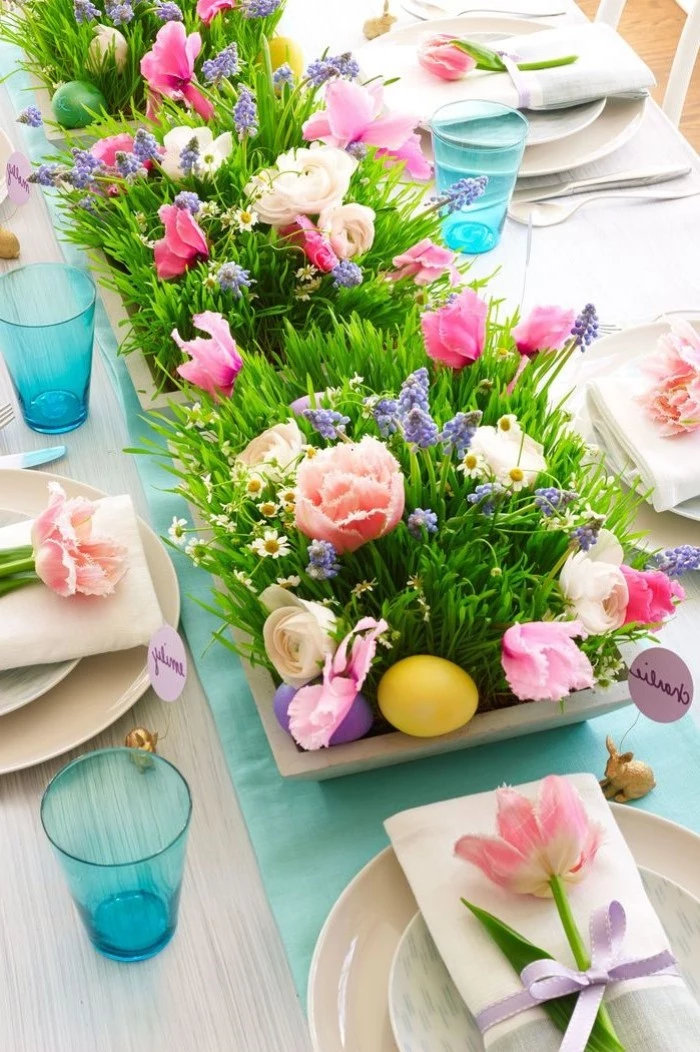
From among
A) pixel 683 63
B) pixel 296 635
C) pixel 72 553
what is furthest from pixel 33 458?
pixel 683 63

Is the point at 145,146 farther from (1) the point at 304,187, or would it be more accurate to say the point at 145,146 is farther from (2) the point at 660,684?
(2) the point at 660,684

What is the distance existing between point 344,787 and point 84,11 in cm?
105

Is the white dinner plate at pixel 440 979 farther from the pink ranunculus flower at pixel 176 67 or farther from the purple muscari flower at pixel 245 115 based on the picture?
the pink ranunculus flower at pixel 176 67

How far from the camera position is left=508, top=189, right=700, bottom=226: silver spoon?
1.44 m

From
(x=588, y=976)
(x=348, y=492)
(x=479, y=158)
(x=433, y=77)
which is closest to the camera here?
(x=588, y=976)

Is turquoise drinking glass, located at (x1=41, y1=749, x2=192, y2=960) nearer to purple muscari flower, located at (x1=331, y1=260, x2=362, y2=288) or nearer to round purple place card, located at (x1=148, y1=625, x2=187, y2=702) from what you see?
round purple place card, located at (x1=148, y1=625, x2=187, y2=702)

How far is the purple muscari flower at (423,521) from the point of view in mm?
794

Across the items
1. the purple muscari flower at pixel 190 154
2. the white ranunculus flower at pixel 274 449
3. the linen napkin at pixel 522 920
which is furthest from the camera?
the purple muscari flower at pixel 190 154

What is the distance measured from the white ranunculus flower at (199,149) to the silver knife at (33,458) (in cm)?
31

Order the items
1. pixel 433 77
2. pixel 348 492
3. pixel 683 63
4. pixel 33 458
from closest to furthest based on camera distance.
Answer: pixel 348 492 → pixel 33 458 → pixel 433 77 → pixel 683 63

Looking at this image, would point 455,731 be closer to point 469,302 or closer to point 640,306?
point 469,302

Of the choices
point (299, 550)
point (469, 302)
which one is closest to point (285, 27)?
point (469, 302)

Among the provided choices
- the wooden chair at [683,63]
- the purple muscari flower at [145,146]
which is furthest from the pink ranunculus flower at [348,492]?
the wooden chair at [683,63]

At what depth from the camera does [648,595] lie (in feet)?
2.68
